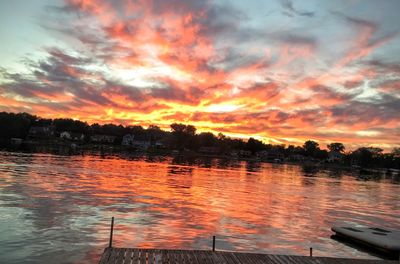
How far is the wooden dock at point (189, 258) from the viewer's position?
1538 centimetres

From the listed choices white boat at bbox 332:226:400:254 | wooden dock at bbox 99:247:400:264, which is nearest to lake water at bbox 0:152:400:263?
white boat at bbox 332:226:400:254

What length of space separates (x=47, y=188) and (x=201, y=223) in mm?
19314

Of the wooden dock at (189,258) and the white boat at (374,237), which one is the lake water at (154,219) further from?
the wooden dock at (189,258)

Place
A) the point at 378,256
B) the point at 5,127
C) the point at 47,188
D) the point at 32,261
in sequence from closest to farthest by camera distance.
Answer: the point at 32,261
the point at 378,256
the point at 47,188
the point at 5,127

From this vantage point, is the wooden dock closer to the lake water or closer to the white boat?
the lake water

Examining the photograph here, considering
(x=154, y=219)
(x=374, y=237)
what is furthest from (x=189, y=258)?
(x=374, y=237)

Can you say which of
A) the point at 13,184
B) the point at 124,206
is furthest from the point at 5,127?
the point at 124,206

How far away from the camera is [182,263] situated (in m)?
15.3

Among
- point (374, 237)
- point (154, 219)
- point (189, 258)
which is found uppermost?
point (189, 258)

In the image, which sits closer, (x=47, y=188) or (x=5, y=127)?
(x=47, y=188)

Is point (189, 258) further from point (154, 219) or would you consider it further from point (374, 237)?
point (374, 237)

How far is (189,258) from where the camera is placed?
16.2 meters

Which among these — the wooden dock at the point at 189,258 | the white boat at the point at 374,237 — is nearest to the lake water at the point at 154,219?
the white boat at the point at 374,237

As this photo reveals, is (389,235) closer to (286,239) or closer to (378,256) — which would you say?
(378,256)
